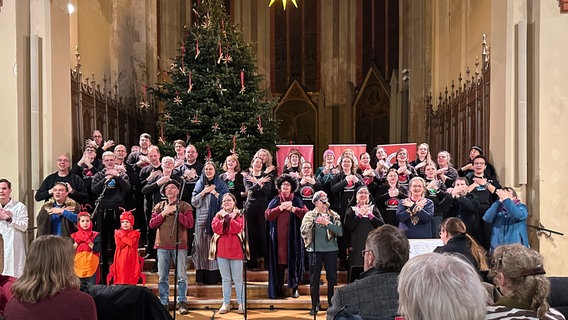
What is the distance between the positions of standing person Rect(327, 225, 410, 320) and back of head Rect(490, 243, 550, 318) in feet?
1.63

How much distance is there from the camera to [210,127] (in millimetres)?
10930

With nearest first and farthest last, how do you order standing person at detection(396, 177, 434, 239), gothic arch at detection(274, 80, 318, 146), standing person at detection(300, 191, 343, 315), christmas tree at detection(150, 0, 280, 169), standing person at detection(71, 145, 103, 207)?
standing person at detection(396, 177, 434, 239) < standing person at detection(300, 191, 343, 315) < standing person at detection(71, 145, 103, 207) < christmas tree at detection(150, 0, 280, 169) < gothic arch at detection(274, 80, 318, 146)

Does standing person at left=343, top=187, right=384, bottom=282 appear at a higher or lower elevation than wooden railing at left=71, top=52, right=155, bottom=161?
lower

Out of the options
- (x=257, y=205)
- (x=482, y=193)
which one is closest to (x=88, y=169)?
(x=257, y=205)

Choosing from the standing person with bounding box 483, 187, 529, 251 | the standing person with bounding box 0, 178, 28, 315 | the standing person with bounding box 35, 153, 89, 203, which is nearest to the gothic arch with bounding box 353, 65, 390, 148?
the standing person with bounding box 483, 187, 529, 251

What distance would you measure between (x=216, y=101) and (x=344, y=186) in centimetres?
370

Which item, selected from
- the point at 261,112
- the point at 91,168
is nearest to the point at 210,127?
the point at 261,112

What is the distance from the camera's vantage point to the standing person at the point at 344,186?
830 cm

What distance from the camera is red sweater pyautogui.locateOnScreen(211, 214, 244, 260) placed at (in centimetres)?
765

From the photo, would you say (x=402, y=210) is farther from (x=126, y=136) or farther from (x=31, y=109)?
(x=126, y=136)

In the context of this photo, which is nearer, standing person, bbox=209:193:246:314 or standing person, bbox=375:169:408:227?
standing person, bbox=209:193:246:314

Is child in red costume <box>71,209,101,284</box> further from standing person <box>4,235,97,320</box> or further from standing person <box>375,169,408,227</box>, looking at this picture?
standing person <box>4,235,97,320</box>

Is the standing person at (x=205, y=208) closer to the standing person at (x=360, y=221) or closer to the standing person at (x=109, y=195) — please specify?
the standing person at (x=109, y=195)

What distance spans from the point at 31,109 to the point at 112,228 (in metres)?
2.26
